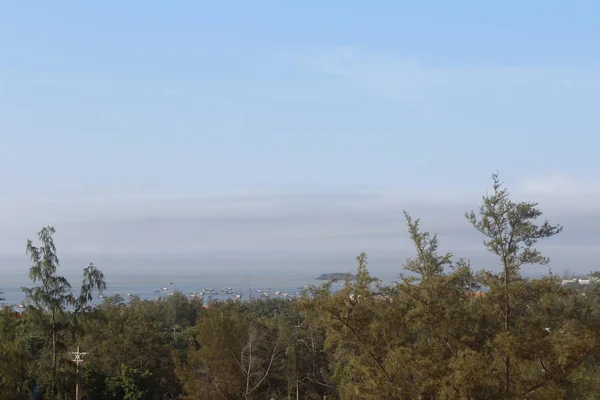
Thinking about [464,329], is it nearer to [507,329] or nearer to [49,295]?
[507,329]

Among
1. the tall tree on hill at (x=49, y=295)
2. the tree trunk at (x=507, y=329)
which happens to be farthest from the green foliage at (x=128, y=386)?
the tree trunk at (x=507, y=329)

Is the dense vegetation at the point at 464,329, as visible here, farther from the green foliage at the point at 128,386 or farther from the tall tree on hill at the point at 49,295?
the green foliage at the point at 128,386

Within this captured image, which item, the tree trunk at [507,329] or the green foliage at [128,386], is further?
the green foliage at [128,386]

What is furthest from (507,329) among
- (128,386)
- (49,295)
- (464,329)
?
(128,386)

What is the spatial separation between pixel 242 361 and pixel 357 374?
1017 centimetres

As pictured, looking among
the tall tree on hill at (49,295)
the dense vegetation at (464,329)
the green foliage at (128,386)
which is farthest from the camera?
the green foliage at (128,386)

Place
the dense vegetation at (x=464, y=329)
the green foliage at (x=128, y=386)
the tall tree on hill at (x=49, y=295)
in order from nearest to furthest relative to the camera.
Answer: the dense vegetation at (x=464, y=329) → the tall tree on hill at (x=49, y=295) → the green foliage at (x=128, y=386)

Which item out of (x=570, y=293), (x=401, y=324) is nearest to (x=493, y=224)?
(x=570, y=293)

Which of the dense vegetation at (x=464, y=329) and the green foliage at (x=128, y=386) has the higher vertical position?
the dense vegetation at (x=464, y=329)

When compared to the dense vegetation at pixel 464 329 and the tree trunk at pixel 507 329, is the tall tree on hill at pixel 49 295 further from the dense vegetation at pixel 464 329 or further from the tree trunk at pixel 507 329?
the tree trunk at pixel 507 329

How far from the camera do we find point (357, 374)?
12.0 meters

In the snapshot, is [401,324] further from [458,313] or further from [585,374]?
[585,374]

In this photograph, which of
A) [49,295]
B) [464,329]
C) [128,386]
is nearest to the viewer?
[464,329]

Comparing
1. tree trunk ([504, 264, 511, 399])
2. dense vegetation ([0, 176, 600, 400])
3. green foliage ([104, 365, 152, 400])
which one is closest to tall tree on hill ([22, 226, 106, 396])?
dense vegetation ([0, 176, 600, 400])
